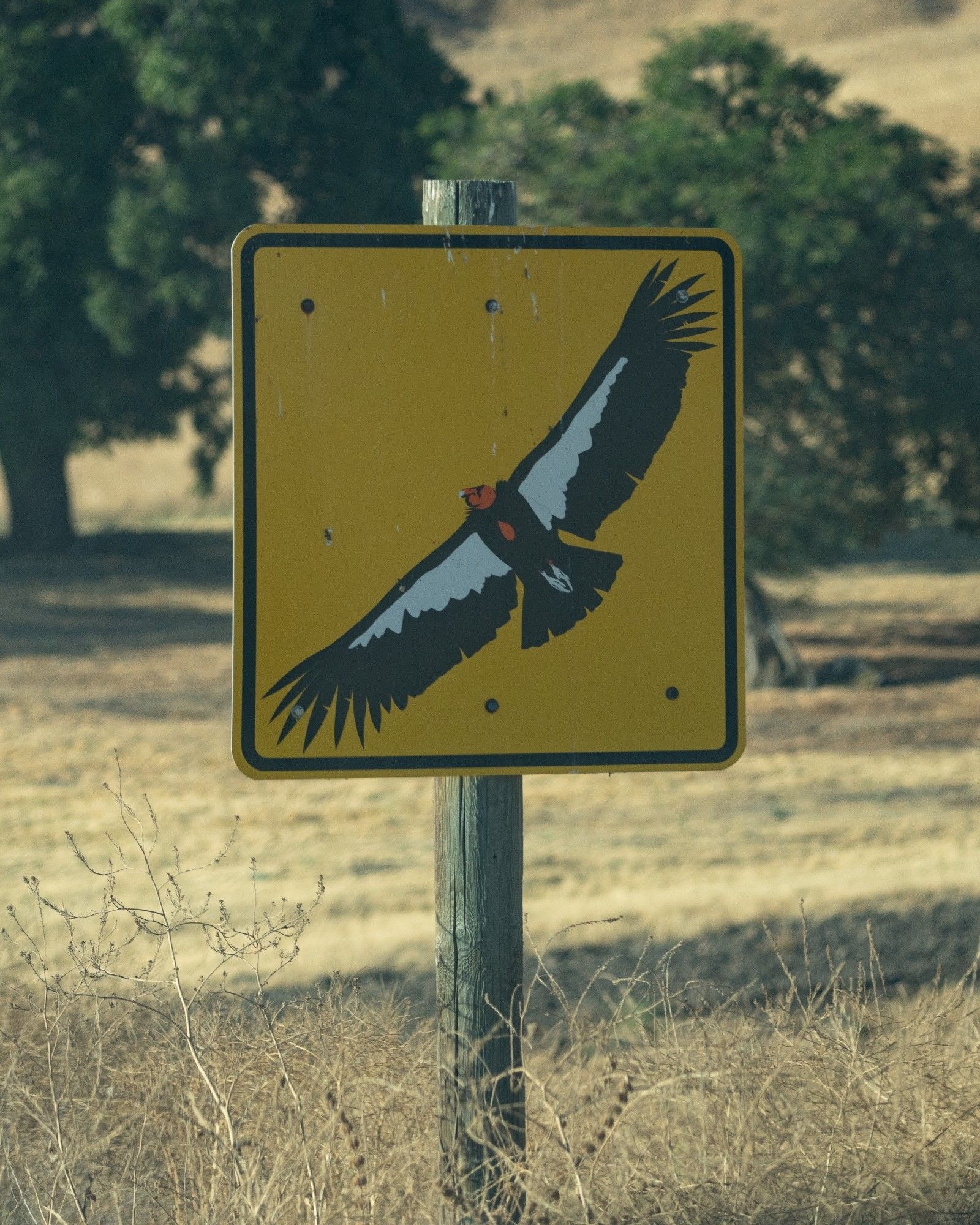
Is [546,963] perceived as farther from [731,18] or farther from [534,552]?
[731,18]

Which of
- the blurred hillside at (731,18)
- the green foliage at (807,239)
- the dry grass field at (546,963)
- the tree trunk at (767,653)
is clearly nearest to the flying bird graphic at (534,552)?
the dry grass field at (546,963)

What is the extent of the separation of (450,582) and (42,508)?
21.3 metres

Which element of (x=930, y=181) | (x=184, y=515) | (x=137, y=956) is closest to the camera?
(x=137, y=956)

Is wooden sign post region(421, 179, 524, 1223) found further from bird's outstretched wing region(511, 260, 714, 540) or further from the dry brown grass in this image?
bird's outstretched wing region(511, 260, 714, 540)

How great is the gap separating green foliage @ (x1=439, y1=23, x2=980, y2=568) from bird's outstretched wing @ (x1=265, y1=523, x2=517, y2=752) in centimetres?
911

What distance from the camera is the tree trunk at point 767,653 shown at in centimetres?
1243

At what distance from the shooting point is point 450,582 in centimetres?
220

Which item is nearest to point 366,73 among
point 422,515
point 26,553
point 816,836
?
point 26,553

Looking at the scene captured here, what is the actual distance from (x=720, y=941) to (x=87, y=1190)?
3.63 meters

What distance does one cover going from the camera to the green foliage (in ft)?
36.1

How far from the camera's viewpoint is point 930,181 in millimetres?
11750

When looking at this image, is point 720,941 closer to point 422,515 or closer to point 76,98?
point 422,515

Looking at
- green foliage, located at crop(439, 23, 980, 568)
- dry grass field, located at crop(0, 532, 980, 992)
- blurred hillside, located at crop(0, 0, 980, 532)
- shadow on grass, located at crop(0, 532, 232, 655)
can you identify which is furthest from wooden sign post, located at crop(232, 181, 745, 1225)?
blurred hillside, located at crop(0, 0, 980, 532)

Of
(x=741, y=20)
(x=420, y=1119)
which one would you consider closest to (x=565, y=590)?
(x=420, y=1119)
